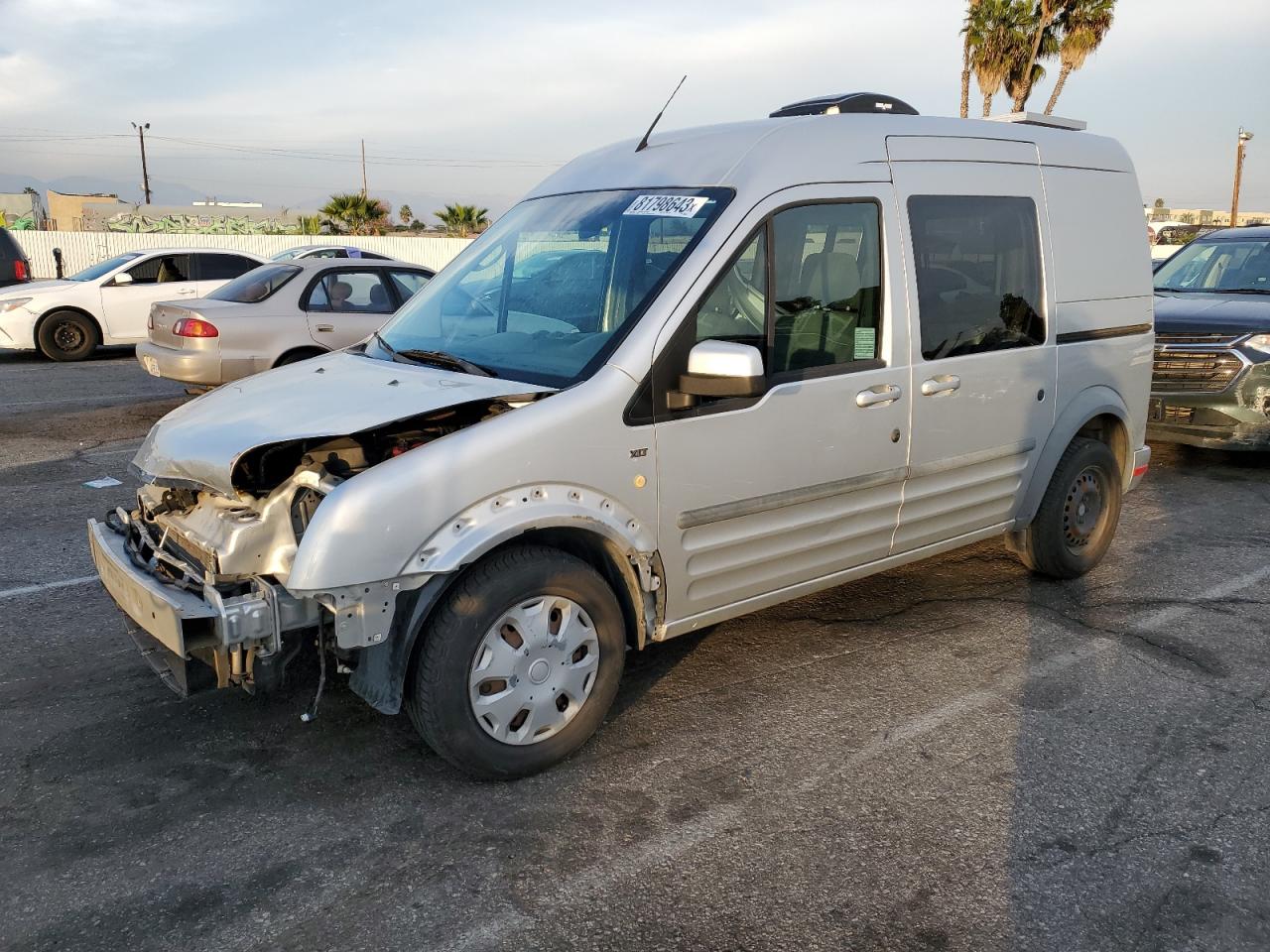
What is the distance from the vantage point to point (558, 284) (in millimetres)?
4098

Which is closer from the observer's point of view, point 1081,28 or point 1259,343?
point 1259,343

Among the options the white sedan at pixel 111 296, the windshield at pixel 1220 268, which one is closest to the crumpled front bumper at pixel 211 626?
the windshield at pixel 1220 268

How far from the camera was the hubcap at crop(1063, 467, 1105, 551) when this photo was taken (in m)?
5.45

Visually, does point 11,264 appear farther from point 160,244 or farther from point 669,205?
point 160,244

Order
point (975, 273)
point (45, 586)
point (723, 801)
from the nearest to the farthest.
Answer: point (723, 801) < point (975, 273) < point (45, 586)

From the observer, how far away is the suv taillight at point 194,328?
9.77 meters

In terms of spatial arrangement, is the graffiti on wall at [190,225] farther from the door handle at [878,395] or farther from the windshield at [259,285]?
the door handle at [878,395]

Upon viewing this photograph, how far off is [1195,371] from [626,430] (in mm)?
6451

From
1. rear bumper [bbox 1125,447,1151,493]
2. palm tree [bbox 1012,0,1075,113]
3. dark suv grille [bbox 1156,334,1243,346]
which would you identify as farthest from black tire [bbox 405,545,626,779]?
palm tree [bbox 1012,0,1075,113]

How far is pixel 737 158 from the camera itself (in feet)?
13.0

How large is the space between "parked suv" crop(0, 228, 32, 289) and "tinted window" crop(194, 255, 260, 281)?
260 centimetres

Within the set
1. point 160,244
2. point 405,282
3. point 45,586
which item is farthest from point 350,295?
point 160,244

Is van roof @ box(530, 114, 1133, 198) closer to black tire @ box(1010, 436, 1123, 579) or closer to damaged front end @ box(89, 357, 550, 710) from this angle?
damaged front end @ box(89, 357, 550, 710)

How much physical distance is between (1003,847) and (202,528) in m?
2.77
